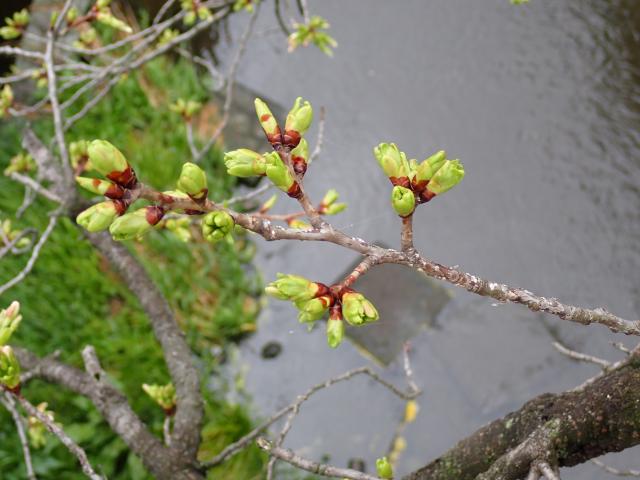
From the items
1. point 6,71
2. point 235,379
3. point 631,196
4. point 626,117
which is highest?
point 6,71

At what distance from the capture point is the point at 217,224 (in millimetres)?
871

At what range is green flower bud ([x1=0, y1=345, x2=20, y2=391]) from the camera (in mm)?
1310

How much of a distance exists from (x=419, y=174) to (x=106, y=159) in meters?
0.46

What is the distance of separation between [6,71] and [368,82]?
2.80m

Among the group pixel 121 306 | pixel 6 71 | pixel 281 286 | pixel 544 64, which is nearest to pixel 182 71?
pixel 6 71

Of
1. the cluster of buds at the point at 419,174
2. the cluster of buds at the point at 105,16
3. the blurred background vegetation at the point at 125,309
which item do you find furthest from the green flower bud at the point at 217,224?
the blurred background vegetation at the point at 125,309

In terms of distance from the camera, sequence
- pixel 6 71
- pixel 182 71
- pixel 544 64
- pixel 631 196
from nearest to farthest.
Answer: pixel 631 196 < pixel 544 64 < pixel 182 71 < pixel 6 71

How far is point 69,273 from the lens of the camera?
134 inches

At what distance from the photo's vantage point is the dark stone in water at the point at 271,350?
3.21 meters

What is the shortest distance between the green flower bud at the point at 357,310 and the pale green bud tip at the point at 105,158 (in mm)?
371

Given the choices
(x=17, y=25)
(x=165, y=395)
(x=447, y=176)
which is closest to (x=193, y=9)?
(x=17, y=25)

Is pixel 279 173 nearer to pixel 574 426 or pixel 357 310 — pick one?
pixel 357 310

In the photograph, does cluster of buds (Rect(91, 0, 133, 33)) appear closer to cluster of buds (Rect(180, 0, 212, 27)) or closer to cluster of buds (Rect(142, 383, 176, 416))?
cluster of buds (Rect(180, 0, 212, 27))

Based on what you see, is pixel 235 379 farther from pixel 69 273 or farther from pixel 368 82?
pixel 368 82
